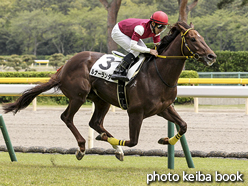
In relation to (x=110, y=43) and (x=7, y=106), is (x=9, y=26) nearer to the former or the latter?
(x=110, y=43)

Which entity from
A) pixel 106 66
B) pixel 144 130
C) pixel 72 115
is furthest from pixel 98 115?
pixel 144 130

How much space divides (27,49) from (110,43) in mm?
41124

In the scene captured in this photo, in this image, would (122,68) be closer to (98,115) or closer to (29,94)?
(98,115)

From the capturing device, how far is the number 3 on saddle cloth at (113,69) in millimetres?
4133

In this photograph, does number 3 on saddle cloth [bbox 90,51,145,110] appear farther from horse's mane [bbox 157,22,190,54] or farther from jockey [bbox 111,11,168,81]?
horse's mane [bbox 157,22,190,54]

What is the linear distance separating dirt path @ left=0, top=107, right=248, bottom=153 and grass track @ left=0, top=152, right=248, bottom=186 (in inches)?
42.4

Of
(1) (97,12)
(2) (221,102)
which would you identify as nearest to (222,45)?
(1) (97,12)

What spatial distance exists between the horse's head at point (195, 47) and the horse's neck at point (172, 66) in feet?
0.29

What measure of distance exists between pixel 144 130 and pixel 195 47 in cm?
413

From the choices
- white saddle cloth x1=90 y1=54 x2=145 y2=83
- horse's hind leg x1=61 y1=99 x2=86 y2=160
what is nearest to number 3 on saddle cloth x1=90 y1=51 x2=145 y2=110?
white saddle cloth x1=90 y1=54 x2=145 y2=83

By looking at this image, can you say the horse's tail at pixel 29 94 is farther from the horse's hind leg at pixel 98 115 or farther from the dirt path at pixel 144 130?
the dirt path at pixel 144 130

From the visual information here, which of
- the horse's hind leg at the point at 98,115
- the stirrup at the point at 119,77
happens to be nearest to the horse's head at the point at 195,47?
the stirrup at the point at 119,77

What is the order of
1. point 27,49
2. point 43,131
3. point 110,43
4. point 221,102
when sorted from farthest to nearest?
point 27,49, point 110,43, point 221,102, point 43,131

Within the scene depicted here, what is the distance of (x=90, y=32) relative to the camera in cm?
5369
